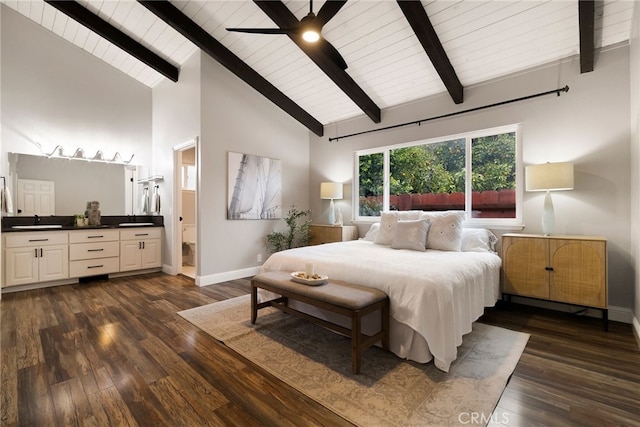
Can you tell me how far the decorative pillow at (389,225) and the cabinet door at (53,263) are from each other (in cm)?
447

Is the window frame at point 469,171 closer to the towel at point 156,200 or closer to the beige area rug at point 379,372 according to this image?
the beige area rug at point 379,372

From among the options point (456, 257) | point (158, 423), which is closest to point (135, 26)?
point (158, 423)

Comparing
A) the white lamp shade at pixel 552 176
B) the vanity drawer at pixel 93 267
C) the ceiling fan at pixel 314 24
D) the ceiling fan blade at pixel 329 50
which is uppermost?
the ceiling fan at pixel 314 24

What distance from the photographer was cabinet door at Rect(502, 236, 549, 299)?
2924 millimetres

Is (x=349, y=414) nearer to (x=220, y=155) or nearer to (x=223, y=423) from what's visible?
(x=223, y=423)

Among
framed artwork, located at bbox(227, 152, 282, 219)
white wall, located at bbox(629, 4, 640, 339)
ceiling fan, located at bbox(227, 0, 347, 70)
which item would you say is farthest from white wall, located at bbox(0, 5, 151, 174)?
white wall, located at bbox(629, 4, 640, 339)

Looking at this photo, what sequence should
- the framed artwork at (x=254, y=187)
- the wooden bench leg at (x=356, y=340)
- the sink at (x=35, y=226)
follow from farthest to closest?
the framed artwork at (x=254, y=187), the sink at (x=35, y=226), the wooden bench leg at (x=356, y=340)

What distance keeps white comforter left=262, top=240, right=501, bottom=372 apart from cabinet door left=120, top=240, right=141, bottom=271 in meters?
3.30

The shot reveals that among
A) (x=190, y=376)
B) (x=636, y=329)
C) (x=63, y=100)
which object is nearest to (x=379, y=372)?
(x=190, y=376)

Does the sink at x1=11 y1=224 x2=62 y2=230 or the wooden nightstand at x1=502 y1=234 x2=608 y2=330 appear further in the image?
the sink at x1=11 y1=224 x2=62 y2=230

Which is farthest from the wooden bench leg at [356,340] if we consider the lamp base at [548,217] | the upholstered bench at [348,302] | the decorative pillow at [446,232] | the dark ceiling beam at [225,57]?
the dark ceiling beam at [225,57]

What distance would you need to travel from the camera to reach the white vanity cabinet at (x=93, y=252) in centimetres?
423

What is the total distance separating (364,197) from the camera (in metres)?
5.09

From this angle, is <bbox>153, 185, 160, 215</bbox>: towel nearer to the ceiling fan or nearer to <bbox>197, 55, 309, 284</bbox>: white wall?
<bbox>197, 55, 309, 284</bbox>: white wall
